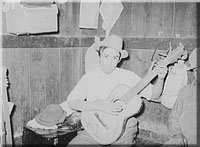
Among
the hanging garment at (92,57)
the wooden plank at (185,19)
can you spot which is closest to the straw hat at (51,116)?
the hanging garment at (92,57)

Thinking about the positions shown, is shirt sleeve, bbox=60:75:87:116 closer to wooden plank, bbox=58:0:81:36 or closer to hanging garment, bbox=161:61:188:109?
wooden plank, bbox=58:0:81:36

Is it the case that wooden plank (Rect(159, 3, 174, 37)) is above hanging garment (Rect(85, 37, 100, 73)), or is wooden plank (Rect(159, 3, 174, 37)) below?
above

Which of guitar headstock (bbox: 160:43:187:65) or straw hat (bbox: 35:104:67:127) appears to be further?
straw hat (bbox: 35:104:67:127)

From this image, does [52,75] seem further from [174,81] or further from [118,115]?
[174,81]

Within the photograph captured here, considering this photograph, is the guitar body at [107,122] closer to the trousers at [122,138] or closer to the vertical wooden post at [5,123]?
the trousers at [122,138]

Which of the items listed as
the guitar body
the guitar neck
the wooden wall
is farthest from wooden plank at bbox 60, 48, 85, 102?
the guitar neck

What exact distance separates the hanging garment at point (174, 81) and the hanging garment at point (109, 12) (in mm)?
353

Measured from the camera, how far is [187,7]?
146 centimetres

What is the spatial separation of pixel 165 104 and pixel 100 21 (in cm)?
49

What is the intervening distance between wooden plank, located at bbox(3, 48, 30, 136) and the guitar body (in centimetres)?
28

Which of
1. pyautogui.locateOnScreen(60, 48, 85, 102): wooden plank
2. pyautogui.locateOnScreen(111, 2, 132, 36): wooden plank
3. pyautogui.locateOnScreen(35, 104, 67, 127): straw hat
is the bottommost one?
pyautogui.locateOnScreen(35, 104, 67, 127): straw hat

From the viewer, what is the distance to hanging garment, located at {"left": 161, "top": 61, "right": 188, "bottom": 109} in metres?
1.46

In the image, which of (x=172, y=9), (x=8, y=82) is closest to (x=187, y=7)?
(x=172, y=9)

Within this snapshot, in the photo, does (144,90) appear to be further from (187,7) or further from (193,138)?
(187,7)
